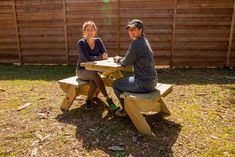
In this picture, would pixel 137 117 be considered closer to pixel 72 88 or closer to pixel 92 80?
pixel 92 80

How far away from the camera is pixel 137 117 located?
3771mm

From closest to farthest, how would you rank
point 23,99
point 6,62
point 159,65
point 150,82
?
point 150,82
point 23,99
point 159,65
point 6,62

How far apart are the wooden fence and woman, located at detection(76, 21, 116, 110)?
366 cm

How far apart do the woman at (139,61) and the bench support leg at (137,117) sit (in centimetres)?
23

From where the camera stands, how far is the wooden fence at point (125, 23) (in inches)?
317

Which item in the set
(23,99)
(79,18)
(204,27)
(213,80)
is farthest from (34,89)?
(204,27)

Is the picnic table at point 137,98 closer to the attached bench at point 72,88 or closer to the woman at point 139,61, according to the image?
the attached bench at point 72,88

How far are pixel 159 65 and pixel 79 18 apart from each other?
3.06m

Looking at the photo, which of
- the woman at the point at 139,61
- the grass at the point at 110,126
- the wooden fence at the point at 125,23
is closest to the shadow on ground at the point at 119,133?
the grass at the point at 110,126

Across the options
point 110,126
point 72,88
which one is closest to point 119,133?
point 110,126

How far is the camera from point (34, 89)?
6242 millimetres

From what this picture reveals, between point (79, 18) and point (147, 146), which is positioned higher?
point (79, 18)

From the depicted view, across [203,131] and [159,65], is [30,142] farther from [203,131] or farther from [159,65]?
[159,65]

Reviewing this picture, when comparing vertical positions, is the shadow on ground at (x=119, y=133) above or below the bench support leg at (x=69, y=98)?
below
